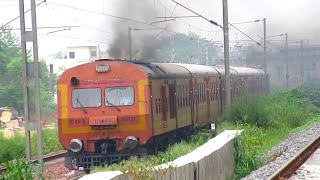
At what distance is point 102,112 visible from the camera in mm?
14773

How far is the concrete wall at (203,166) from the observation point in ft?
24.8

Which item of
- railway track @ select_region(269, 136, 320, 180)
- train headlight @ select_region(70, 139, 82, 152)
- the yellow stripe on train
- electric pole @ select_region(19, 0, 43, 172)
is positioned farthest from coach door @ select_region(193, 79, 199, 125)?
electric pole @ select_region(19, 0, 43, 172)

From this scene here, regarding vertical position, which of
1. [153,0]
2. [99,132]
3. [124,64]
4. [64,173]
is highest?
[153,0]

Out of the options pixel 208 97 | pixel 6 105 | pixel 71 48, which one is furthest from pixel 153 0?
pixel 71 48

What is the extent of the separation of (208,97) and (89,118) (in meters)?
8.42

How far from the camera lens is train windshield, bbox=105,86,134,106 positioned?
14664 millimetres

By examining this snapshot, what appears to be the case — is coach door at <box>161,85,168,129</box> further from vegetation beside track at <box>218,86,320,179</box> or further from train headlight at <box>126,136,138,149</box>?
vegetation beside track at <box>218,86,320,179</box>

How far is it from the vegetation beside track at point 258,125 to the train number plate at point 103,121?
2.98 metres

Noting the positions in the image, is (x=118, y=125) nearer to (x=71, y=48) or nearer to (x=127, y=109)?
(x=127, y=109)

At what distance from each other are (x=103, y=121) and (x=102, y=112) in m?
0.26

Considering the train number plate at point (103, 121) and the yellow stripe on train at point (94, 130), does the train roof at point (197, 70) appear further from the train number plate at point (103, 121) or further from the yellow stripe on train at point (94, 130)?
the train number plate at point (103, 121)

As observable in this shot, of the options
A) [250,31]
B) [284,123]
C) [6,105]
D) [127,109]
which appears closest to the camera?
[127,109]

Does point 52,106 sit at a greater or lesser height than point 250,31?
lesser

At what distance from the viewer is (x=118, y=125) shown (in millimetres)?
14625
